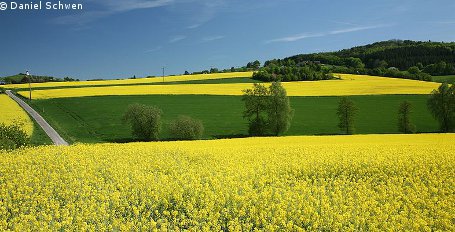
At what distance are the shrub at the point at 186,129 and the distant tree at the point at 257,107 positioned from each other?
8.46 meters

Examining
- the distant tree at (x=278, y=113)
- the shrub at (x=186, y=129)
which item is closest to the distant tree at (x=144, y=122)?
the shrub at (x=186, y=129)

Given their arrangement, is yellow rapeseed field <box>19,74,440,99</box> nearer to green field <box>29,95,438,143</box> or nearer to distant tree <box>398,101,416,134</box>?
green field <box>29,95,438,143</box>

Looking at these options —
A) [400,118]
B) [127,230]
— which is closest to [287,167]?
[127,230]

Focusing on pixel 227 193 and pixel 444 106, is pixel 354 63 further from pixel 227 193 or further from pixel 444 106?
pixel 227 193

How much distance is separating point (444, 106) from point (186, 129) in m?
36.4

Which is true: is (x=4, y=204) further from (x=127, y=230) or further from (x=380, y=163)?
(x=380, y=163)

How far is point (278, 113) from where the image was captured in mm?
54656

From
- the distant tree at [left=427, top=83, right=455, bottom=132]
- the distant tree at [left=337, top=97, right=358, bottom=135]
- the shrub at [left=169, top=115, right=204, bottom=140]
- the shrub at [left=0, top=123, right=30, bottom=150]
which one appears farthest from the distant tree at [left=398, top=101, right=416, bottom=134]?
the shrub at [left=0, top=123, right=30, bottom=150]

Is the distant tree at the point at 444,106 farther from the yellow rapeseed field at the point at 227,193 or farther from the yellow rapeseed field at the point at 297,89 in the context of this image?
the yellow rapeseed field at the point at 227,193

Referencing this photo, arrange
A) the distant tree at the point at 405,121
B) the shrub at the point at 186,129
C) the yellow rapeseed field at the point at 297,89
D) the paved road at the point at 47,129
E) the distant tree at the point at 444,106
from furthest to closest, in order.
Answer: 1. the yellow rapeseed field at the point at 297,89
2. the distant tree at the point at 444,106
3. the distant tree at the point at 405,121
4. the shrub at the point at 186,129
5. the paved road at the point at 47,129

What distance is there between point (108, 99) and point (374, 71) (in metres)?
81.5

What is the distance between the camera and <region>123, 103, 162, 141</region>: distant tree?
4816 centimetres

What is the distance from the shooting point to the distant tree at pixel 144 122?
48156 mm

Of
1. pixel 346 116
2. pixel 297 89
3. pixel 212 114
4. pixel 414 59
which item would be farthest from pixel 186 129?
pixel 414 59
